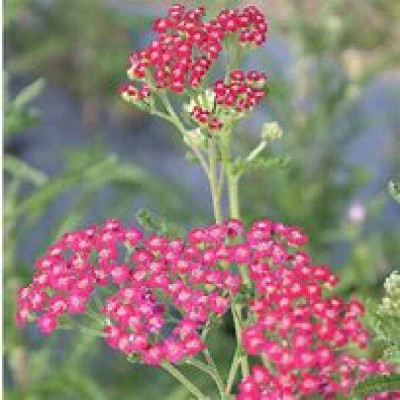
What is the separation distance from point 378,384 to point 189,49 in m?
0.39

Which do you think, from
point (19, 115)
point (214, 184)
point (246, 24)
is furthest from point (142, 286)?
point (19, 115)

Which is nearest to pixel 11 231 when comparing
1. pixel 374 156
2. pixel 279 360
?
pixel 279 360

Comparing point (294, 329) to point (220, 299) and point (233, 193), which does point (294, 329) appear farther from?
point (233, 193)

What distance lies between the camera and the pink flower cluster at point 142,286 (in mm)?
1163

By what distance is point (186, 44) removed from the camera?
1.28 metres

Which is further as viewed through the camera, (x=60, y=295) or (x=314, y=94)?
(x=314, y=94)

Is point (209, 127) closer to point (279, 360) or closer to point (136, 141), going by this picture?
point (279, 360)

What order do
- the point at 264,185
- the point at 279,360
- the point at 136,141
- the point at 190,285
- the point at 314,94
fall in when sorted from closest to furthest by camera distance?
the point at 279,360 → the point at 190,285 → the point at 314,94 → the point at 264,185 → the point at 136,141

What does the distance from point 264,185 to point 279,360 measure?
2539 millimetres

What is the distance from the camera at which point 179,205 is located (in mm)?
3670

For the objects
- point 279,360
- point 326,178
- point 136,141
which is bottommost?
point 279,360

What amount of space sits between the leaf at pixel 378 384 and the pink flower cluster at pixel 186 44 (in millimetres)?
349

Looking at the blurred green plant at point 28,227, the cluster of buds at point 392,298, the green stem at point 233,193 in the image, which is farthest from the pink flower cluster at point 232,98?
the blurred green plant at point 28,227

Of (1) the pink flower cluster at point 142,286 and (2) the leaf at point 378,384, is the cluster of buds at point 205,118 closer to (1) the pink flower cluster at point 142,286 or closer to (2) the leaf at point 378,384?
(1) the pink flower cluster at point 142,286
